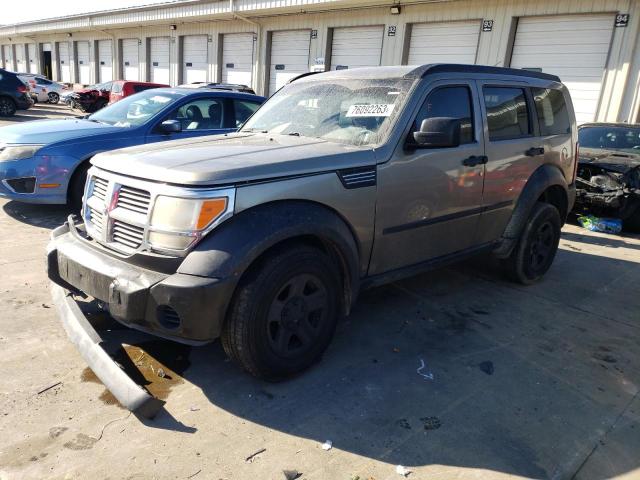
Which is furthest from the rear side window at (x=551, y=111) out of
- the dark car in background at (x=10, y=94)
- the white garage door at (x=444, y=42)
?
the dark car in background at (x=10, y=94)

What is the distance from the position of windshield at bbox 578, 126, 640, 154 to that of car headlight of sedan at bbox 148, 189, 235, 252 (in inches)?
302

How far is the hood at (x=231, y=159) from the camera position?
2.73m

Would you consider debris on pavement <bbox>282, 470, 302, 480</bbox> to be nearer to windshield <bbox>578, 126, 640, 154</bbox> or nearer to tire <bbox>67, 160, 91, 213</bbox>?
tire <bbox>67, 160, 91, 213</bbox>

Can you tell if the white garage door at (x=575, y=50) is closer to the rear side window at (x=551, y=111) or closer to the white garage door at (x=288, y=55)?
the rear side window at (x=551, y=111)

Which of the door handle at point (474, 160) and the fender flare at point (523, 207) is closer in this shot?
the door handle at point (474, 160)

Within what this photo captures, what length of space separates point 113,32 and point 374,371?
30.8 metres

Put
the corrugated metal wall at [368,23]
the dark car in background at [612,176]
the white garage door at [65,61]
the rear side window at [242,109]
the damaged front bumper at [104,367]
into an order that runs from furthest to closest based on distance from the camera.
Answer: the white garage door at [65,61] < the corrugated metal wall at [368,23] < the dark car in background at [612,176] < the rear side window at [242,109] < the damaged front bumper at [104,367]

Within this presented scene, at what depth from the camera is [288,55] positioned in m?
18.3

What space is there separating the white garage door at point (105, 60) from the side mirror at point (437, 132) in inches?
1190

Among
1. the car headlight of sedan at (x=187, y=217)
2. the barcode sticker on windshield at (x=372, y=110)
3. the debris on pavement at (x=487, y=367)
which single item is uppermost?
the barcode sticker on windshield at (x=372, y=110)

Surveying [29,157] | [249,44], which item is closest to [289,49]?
[249,44]

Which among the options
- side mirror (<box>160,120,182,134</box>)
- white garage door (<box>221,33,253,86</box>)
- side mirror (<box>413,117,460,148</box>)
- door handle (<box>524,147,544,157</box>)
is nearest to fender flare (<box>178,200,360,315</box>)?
side mirror (<box>413,117,460,148</box>)

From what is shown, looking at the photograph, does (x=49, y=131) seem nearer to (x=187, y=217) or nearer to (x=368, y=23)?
(x=187, y=217)

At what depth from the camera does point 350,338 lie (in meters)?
3.72
